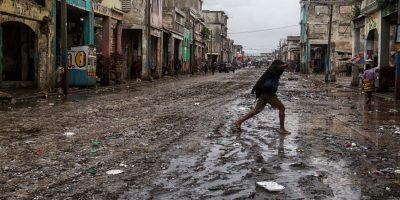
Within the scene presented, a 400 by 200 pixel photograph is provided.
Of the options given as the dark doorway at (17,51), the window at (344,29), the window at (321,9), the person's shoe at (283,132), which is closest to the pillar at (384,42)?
the person's shoe at (283,132)

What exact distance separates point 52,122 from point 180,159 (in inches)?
222

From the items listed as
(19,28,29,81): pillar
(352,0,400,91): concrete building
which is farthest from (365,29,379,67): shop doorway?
(19,28,29,81): pillar

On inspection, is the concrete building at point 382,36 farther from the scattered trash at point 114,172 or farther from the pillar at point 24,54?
the scattered trash at point 114,172

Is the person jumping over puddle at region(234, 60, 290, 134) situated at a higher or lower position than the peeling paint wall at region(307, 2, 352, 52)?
lower

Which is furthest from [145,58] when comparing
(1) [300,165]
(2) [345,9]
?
(2) [345,9]

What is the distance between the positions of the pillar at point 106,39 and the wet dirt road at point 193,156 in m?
18.6

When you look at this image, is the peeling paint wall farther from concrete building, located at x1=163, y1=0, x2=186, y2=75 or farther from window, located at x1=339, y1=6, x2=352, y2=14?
concrete building, located at x1=163, y1=0, x2=186, y2=75

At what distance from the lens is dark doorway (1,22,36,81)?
90.1 ft

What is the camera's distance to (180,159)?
761 centimetres

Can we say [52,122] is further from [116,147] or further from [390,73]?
[390,73]

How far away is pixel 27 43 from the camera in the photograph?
27.9m

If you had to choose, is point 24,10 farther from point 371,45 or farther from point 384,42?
point 371,45

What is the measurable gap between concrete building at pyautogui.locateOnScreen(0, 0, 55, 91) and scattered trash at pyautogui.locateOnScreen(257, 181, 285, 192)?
634 inches

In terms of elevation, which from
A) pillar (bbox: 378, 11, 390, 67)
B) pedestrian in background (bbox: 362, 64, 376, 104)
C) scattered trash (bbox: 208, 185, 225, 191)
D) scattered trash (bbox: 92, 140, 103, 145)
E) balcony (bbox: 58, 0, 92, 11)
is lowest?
scattered trash (bbox: 208, 185, 225, 191)
